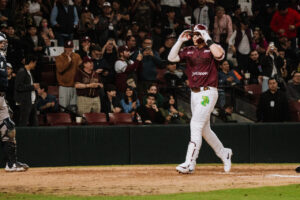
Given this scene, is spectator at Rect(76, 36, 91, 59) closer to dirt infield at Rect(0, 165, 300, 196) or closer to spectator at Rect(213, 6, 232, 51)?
spectator at Rect(213, 6, 232, 51)

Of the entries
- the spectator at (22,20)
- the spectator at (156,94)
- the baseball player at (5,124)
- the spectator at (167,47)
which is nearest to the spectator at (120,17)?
the spectator at (167,47)

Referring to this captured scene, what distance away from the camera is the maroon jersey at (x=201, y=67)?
1088 centimetres

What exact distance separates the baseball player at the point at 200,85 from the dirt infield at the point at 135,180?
0.46m

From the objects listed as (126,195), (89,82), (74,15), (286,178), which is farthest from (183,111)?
(126,195)

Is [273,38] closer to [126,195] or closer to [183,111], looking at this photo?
[183,111]

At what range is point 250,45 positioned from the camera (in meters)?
19.5

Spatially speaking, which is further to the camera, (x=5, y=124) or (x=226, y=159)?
(x=5, y=124)

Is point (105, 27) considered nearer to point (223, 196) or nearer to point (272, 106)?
point (272, 106)

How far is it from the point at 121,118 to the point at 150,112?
2.35 ft

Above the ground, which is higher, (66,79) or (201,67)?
(201,67)

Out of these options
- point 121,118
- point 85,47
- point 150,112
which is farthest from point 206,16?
point 121,118

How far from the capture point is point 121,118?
50.5ft

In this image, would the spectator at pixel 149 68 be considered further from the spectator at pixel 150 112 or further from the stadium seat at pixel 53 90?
the stadium seat at pixel 53 90

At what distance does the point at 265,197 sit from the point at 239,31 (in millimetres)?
11497
